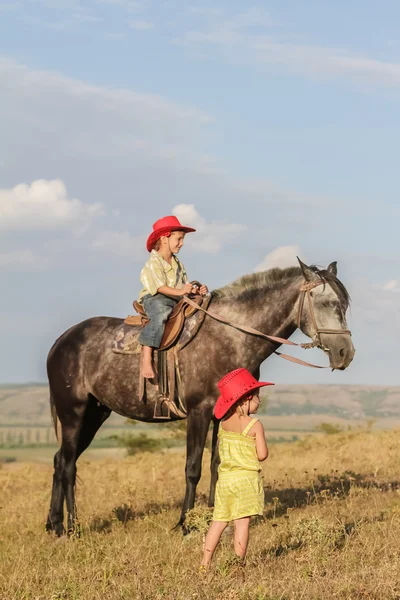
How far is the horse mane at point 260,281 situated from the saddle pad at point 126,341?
127 centimetres

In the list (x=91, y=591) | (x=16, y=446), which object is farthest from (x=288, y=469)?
(x=16, y=446)

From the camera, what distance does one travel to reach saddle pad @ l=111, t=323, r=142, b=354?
10.5 meters

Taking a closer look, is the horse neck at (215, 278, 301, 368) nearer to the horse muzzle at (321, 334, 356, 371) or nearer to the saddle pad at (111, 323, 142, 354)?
the horse muzzle at (321, 334, 356, 371)

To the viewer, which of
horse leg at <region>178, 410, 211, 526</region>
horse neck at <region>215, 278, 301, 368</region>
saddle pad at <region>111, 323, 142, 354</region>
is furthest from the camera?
saddle pad at <region>111, 323, 142, 354</region>

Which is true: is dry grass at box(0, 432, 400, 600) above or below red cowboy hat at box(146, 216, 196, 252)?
below

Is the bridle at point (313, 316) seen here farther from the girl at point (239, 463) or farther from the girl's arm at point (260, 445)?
the girl's arm at point (260, 445)

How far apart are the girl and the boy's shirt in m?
3.18

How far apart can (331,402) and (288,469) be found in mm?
104763

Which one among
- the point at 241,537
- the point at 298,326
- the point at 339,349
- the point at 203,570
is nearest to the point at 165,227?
the point at 298,326

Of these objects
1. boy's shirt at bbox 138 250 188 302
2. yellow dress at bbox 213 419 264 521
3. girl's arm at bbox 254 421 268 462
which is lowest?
yellow dress at bbox 213 419 264 521

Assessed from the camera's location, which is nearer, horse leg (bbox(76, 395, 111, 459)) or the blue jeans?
the blue jeans

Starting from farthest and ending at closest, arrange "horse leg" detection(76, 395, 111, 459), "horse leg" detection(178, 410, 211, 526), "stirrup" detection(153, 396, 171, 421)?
"horse leg" detection(76, 395, 111, 459)
"stirrup" detection(153, 396, 171, 421)
"horse leg" detection(178, 410, 211, 526)

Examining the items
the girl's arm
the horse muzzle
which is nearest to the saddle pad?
the horse muzzle

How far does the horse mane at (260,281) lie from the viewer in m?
9.77
